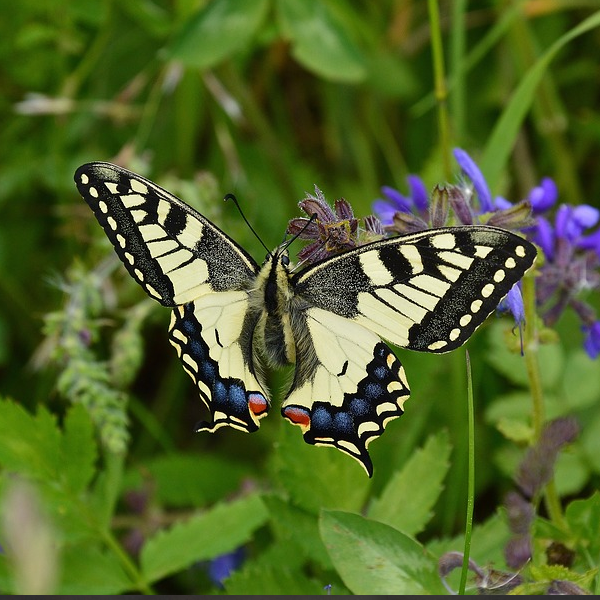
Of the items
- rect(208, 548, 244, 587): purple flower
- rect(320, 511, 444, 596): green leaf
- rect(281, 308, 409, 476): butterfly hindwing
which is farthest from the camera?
rect(208, 548, 244, 587): purple flower

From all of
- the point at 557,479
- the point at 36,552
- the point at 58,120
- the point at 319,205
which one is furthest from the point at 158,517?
the point at 36,552

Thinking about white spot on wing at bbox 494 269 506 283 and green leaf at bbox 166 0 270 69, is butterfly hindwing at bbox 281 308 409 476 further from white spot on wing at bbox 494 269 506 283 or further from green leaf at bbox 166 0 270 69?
green leaf at bbox 166 0 270 69

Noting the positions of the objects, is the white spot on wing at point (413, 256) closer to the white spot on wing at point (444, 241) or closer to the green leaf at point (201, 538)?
the white spot on wing at point (444, 241)

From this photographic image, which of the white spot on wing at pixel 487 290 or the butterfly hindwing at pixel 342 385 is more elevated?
the white spot on wing at pixel 487 290

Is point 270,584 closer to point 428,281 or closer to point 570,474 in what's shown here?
point 428,281

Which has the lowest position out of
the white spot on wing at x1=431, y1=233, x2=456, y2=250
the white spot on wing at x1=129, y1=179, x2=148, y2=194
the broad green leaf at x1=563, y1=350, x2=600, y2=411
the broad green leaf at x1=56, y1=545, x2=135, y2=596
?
the broad green leaf at x1=563, y1=350, x2=600, y2=411

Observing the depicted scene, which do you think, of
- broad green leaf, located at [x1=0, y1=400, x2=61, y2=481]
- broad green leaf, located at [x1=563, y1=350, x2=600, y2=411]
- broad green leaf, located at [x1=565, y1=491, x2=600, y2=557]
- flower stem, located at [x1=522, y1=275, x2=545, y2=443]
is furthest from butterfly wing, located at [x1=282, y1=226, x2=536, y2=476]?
broad green leaf, located at [x1=563, y1=350, x2=600, y2=411]

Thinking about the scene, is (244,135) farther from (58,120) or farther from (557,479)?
(557,479)

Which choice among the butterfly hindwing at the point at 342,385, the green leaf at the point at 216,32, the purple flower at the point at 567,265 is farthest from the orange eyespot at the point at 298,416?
the green leaf at the point at 216,32
